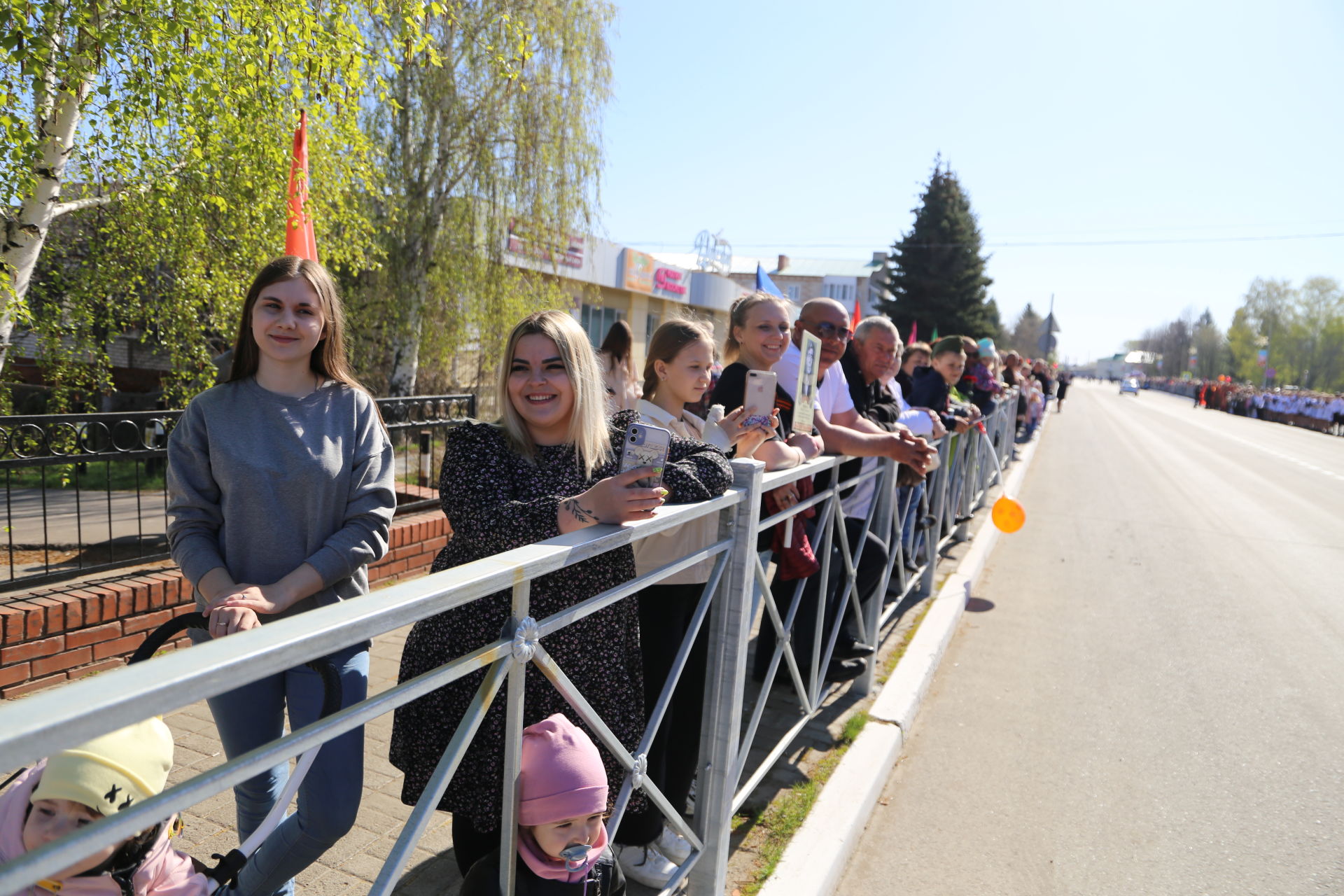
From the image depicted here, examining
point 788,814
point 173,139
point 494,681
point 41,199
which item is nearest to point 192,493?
point 494,681

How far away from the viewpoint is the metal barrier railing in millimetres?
738

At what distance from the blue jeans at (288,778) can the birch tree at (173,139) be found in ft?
9.25

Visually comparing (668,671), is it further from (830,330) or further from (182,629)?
(830,330)

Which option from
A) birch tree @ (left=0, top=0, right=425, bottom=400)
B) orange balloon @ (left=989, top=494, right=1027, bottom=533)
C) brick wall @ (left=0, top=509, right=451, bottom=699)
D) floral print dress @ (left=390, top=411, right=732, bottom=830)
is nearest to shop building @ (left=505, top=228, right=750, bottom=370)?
birch tree @ (left=0, top=0, right=425, bottom=400)

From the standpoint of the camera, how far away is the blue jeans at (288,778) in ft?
6.02

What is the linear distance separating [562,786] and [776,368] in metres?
2.35

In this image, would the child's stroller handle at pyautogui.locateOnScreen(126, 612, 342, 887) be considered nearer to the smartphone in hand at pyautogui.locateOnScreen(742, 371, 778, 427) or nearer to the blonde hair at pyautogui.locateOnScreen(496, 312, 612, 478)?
the blonde hair at pyautogui.locateOnScreen(496, 312, 612, 478)

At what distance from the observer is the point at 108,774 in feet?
3.90

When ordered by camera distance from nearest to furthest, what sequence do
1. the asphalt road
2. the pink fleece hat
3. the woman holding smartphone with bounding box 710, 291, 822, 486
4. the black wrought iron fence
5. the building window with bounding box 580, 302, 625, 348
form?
the pink fleece hat < the asphalt road < the woman holding smartphone with bounding box 710, 291, 822, 486 < the black wrought iron fence < the building window with bounding box 580, 302, 625, 348

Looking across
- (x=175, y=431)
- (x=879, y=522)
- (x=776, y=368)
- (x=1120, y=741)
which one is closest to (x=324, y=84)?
(x=776, y=368)

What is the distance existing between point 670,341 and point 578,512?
1.23m

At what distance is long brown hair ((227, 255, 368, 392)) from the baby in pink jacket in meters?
1.08

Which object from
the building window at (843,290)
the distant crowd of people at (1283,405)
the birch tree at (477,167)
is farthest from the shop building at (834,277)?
the birch tree at (477,167)

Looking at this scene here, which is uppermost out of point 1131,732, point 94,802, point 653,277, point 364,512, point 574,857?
point 653,277
